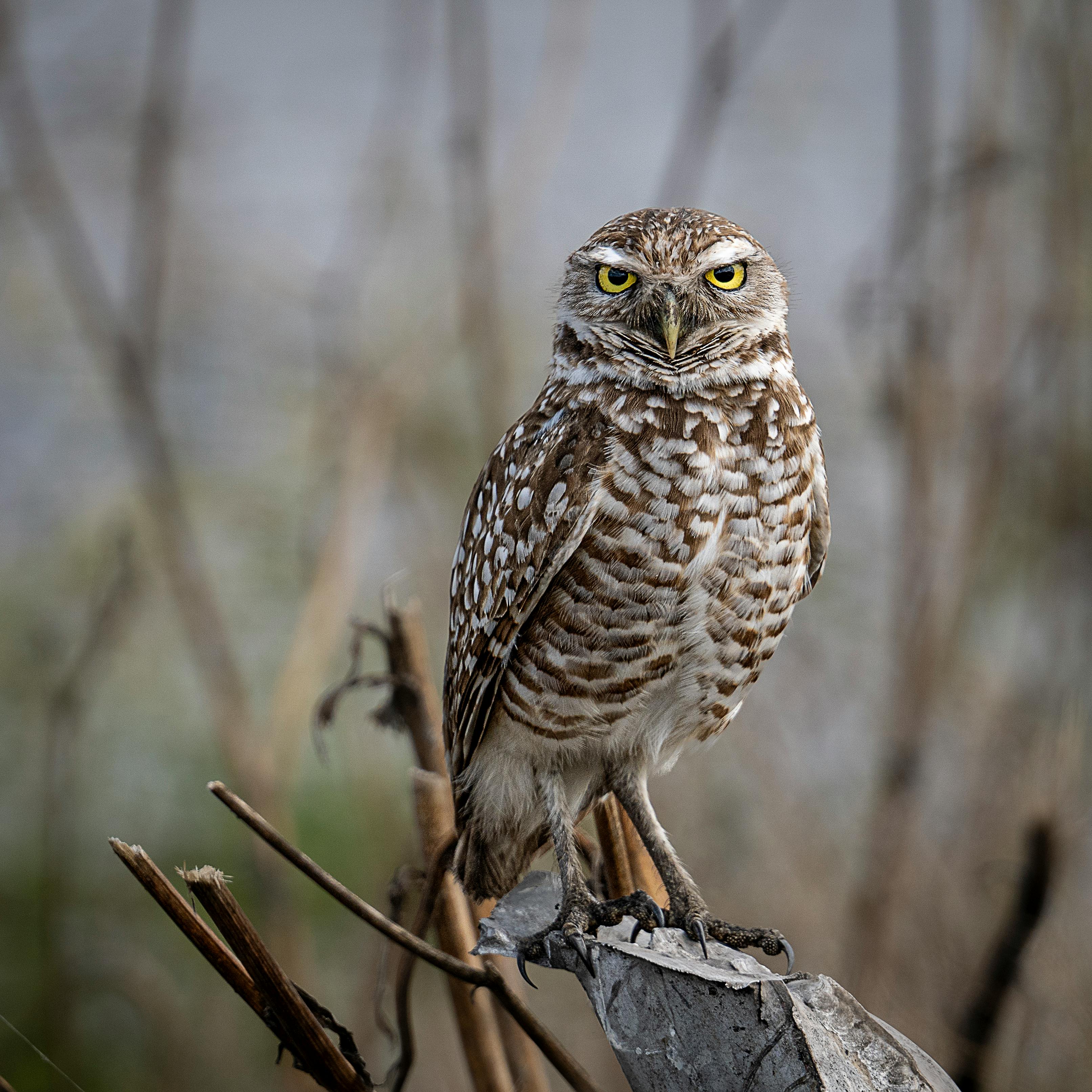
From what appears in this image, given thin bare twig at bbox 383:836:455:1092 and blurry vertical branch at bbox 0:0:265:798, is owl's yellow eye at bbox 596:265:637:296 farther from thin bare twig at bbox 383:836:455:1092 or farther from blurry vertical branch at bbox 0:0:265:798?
blurry vertical branch at bbox 0:0:265:798

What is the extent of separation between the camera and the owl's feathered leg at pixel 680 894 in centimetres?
145

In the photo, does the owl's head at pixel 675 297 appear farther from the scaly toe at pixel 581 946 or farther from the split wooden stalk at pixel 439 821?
the scaly toe at pixel 581 946

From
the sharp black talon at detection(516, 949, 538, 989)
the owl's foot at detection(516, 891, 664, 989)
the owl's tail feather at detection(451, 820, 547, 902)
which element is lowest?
the owl's tail feather at detection(451, 820, 547, 902)

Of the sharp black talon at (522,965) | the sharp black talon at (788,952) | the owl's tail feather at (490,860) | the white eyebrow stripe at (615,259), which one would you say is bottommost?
the owl's tail feather at (490,860)

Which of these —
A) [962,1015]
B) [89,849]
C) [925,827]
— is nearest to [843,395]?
[925,827]

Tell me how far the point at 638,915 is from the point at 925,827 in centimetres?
225

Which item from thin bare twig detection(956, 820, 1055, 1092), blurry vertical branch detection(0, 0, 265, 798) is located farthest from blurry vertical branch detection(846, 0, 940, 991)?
blurry vertical branch detection(0, 0, 265, 798)

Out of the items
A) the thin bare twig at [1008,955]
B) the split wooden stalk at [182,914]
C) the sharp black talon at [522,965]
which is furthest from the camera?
the thin bare twig at [1008,955]

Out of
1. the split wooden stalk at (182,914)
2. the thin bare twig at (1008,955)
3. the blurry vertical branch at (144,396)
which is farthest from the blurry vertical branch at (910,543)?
the split wooden stalk at (182,914)

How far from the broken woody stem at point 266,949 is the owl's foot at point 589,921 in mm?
195

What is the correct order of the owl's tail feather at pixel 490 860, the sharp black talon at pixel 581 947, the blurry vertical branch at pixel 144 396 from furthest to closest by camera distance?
the blurry vertical branch at pixel 144 396
the owl's tail feather at pixel 490 860
the sharp black talon at pixel 581 947

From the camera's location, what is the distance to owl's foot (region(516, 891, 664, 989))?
1.32m

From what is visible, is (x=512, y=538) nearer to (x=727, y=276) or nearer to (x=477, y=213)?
(x=727, y=276)

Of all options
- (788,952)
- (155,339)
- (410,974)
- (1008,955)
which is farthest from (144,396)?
(1008,955)
